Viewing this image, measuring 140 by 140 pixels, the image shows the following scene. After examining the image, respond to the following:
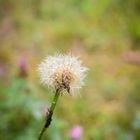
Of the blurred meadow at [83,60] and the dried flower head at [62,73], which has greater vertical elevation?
the blurred meadow at [83,60]

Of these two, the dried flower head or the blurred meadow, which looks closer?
the dried flower head

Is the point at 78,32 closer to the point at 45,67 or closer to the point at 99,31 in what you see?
the point at 99,31

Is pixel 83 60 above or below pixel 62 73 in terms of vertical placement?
above

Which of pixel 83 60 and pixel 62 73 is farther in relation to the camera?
pixel 83 60

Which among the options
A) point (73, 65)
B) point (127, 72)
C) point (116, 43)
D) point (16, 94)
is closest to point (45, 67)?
point (73, 65)
